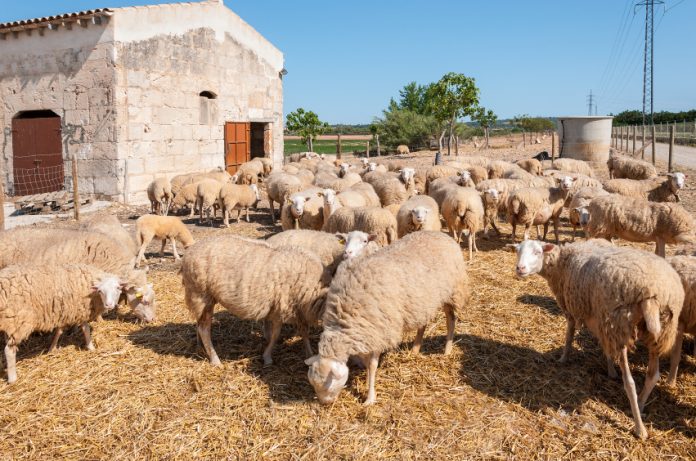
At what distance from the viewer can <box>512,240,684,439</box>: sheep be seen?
13.5 feet

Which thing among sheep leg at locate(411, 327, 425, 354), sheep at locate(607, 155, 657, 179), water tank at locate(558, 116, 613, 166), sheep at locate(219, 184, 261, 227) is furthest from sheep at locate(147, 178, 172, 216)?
water tank at locate(558, 116, 613, 166)

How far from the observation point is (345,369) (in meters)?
4.44

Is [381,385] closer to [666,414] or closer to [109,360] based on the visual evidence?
[666,414]

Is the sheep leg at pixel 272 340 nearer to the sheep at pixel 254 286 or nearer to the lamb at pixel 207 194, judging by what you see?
the sheep at pixel 254 286

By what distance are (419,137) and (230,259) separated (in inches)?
1681

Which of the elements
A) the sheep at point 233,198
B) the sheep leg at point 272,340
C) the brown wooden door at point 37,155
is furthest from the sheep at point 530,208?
the brown wooden door at point 37,155

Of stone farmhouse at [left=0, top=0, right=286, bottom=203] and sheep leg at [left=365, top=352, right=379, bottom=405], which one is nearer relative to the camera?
sheep leg at [left=365, top=352, right=379, bottom=405]

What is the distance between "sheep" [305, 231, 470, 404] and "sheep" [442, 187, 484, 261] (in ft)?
15.1

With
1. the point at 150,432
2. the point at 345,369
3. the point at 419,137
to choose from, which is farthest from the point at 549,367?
the point at 419,137

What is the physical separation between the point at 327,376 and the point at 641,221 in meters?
6.65

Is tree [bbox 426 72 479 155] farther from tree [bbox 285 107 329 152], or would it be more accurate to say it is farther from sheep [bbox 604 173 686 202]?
sheep [bbox 604 173 686 202]

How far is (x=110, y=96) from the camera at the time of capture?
14727 millimetres

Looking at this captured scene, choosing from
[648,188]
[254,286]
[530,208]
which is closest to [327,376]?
[254,286]

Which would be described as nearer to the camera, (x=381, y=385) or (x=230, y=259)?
(x=381, y=385)
